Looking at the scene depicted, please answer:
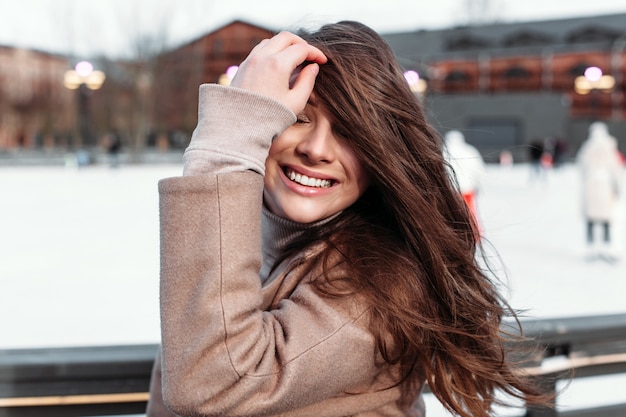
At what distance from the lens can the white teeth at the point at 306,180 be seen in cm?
83

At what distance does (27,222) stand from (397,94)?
803cm

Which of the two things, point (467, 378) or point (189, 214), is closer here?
point (189, 214)

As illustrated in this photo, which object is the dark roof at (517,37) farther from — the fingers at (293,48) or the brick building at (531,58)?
the fingers at (293,48)

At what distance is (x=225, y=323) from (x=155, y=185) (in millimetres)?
11961

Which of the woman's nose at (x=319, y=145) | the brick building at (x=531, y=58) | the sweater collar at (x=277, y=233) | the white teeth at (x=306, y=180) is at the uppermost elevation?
the brick building at (x=531, y=58)

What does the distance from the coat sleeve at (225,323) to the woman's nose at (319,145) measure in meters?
0.10

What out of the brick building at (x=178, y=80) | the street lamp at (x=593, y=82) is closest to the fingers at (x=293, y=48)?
the brick building at (x=178, y=80)

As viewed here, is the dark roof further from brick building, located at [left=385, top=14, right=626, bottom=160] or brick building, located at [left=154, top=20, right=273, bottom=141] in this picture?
brick building, located at [left=154, top=20, right=273, bottom=141]

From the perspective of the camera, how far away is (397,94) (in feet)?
2.70

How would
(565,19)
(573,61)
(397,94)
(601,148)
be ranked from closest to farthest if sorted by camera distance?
(397,94)
(601,148)
(573,61)
(565,19)

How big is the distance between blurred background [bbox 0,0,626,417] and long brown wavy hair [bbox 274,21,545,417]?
0.13 meters

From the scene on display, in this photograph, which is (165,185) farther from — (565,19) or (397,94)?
(565,19)

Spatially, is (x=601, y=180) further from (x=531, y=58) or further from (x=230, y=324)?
(x=531, y=58)

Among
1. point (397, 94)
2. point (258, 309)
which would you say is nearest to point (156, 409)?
point (258, 309)
